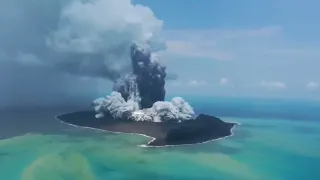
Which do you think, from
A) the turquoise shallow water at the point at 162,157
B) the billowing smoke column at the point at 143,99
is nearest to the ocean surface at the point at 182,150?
the turquoise shallow water at the point at 162,157

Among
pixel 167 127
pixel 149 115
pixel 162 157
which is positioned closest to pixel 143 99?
pixel 149 115

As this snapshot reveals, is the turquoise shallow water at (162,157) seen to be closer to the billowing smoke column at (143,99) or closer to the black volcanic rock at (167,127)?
the black volcanic rock at (167,127)

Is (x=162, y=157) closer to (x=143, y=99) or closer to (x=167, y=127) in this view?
(x=167, y=127)

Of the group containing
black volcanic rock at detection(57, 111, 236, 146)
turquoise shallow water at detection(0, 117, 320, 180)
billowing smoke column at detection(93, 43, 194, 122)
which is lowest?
turquoise shallow water at detection(0, 117, 320, 180)

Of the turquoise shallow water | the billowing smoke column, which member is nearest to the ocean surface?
the turquoise shallow water

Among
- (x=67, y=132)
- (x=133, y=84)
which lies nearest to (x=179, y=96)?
(x=133, y=84)

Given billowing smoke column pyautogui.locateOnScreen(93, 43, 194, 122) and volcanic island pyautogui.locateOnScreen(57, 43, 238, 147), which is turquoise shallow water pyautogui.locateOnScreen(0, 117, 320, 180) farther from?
billowing smoke column pyautogui.locateOnScreen(93, 43, 194, 122)

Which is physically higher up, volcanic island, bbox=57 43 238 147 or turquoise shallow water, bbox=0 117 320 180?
volcanic island, bbox=57 43 238 147
